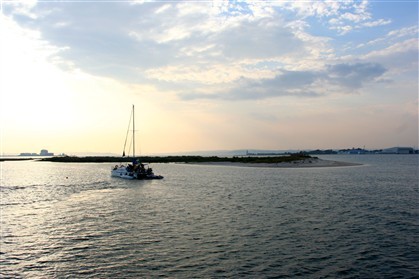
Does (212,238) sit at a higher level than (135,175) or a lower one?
lower

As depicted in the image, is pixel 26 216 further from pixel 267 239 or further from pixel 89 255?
pixel 267 239

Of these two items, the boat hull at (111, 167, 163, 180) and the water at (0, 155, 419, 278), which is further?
the boat hull at (111, 167, 163, 180)

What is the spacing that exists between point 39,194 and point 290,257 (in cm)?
3914

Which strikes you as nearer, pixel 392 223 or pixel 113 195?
pixel 392 223

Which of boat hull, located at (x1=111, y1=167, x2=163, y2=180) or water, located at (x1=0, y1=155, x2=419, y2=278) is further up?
boat hull, located at (x1=111, y1=167, x2=163, y2=180)

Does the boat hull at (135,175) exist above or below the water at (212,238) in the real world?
above

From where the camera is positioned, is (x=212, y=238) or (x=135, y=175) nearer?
(x=212, y=238)

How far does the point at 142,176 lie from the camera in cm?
6856

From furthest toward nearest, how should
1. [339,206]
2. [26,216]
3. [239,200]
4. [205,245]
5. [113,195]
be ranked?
1. [113,195]
2. [239,200]
3. [339,206]
4. [26,216]
5. [205,245]

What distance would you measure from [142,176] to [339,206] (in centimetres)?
4362

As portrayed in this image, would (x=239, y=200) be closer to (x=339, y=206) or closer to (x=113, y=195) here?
(x=339, y=206)

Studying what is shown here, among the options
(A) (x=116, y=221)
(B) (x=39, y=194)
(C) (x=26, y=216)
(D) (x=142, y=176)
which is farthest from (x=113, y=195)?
(D) (x=142, y=176)

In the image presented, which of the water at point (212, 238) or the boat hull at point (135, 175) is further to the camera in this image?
the boat hull at point (135, 175)

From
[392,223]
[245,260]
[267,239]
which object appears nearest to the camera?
[245,260]
